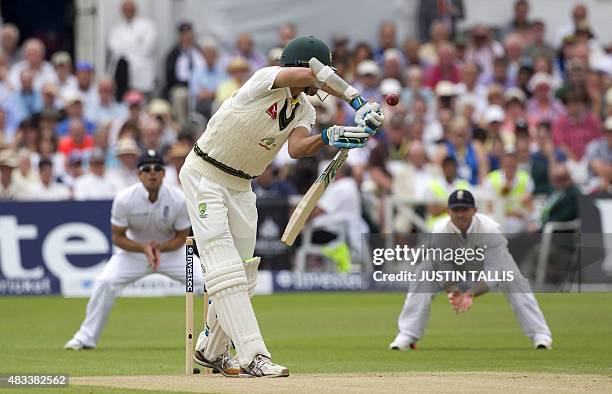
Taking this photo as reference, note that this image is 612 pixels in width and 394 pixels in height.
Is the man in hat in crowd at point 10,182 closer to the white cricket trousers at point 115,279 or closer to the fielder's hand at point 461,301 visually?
the white cricket trousers at point 115,279

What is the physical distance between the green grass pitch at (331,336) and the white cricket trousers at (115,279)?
0.91 ft

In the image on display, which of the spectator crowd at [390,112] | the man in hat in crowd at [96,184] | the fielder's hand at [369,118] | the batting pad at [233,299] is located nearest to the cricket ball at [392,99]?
the fielder's hand at [369,118]

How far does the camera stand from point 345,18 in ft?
79.9

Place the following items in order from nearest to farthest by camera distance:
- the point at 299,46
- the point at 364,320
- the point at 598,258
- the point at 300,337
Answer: the point at 299,46
the point at 300,337
the point at 364,320
the point at 598,258

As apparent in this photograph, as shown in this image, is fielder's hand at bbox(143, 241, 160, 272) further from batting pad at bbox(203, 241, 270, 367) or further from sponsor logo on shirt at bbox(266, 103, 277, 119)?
sponsor logo on shirt at bbox(266, 103, 277, 119)

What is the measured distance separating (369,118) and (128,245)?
494 centimetres

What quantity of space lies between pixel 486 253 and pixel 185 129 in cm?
876

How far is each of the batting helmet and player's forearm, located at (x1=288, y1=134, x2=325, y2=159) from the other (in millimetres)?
585

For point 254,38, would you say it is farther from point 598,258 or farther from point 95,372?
point 95,372

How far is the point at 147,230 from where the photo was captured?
13.8 m

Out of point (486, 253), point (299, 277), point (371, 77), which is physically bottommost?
point (299, 277)

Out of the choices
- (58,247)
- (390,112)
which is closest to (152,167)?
(58,247)

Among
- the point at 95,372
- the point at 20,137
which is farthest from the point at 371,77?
the point at 95,372

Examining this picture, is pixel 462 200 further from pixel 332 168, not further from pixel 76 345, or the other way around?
pixel 76 345
